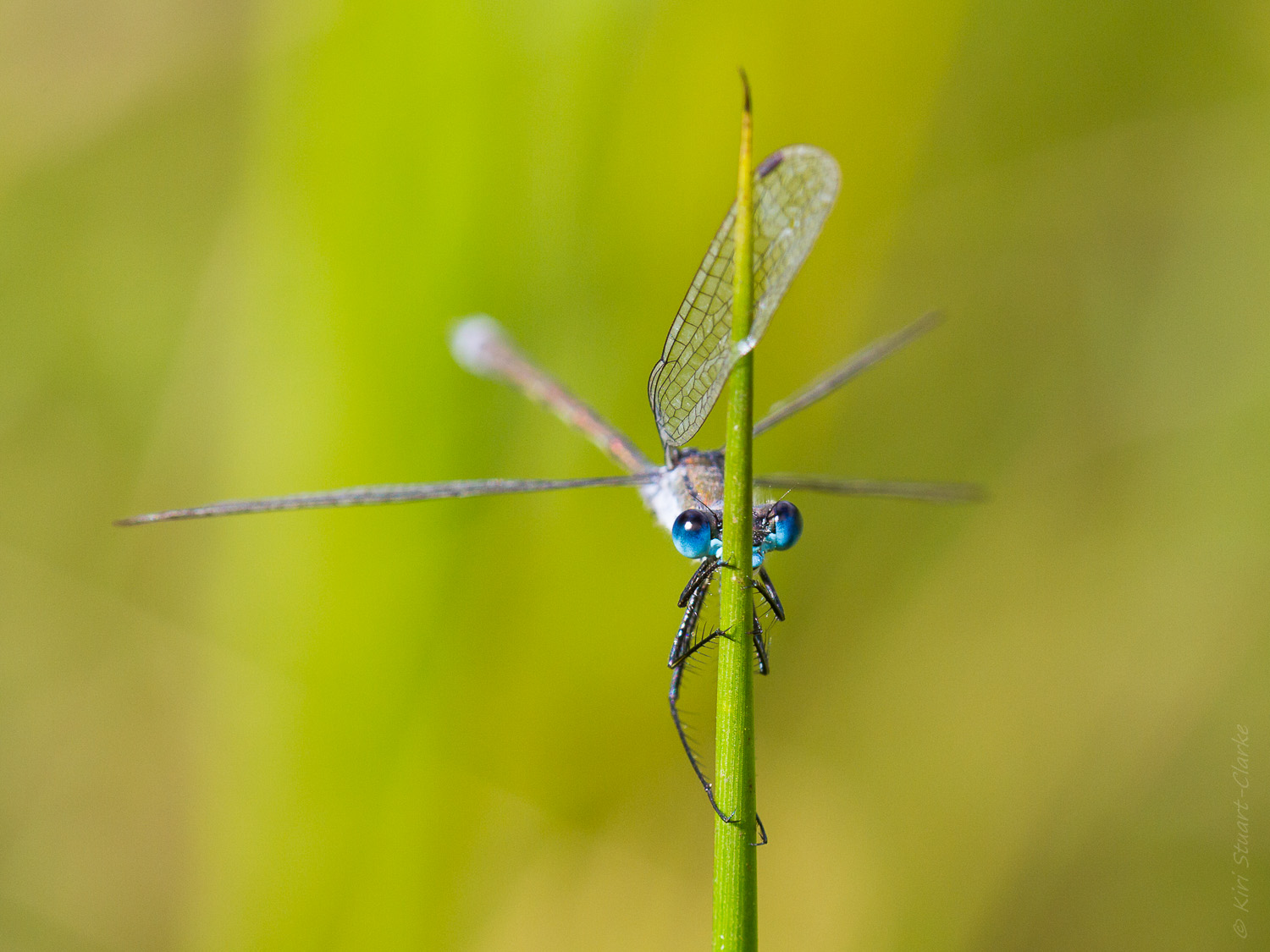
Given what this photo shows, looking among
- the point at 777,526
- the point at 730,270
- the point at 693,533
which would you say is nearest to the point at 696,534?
the point at 693,533

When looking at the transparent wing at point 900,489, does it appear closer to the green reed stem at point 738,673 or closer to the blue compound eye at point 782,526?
the blue compound eye at point 782,526

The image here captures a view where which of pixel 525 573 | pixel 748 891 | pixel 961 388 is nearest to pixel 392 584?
pixel 525 573

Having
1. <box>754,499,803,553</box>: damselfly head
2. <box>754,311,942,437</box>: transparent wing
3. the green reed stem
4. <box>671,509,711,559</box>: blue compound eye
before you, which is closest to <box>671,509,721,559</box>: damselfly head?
<box>671,509,711,559</box>: blue compound eye

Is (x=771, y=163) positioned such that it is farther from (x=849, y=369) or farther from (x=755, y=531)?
(x=755, y=531)

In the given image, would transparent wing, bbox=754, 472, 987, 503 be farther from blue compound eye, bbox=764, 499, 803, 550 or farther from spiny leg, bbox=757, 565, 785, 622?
spiny leg, bbox=757, 565, 785, 622

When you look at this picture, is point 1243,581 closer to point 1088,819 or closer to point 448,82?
point 1088,819

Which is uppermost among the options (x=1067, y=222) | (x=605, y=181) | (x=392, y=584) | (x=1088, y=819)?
(x=1067, y=222)
